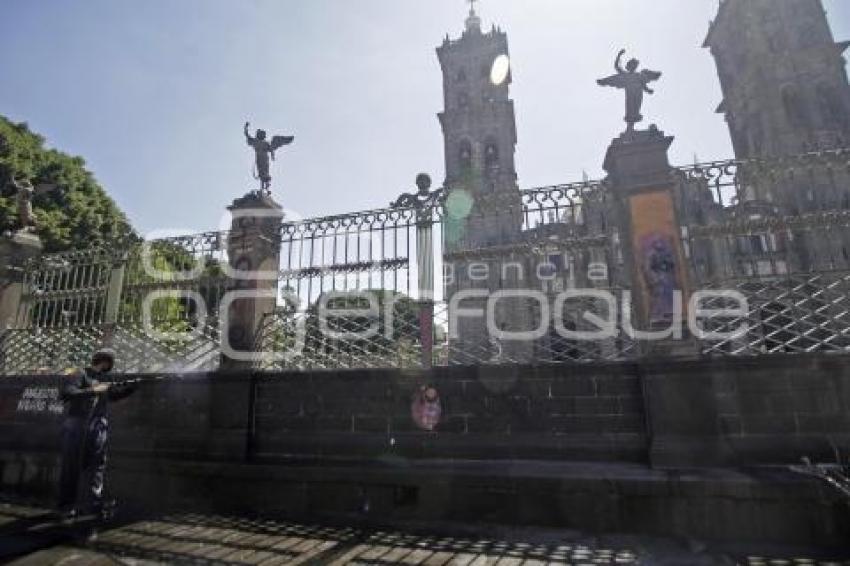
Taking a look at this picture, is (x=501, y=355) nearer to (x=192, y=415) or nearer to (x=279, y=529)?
(x=279, y=529)

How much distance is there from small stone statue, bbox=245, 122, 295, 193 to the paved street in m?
5.55

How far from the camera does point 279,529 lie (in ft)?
17.6

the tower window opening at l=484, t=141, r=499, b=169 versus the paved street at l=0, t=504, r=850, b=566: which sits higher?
the tower window opening at l=484, t=141, r=499, b=169

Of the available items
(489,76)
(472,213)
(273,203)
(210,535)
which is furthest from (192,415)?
(489,76)

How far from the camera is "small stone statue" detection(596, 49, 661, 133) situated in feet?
23.0

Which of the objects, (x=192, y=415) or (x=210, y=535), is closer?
(x=210, y=535)

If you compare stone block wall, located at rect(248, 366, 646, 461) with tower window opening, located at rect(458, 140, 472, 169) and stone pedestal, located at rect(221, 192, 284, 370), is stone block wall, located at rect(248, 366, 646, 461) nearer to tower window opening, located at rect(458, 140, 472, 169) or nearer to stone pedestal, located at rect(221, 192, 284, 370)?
stone pedestal, located at rect(221, 192, 284, 370)

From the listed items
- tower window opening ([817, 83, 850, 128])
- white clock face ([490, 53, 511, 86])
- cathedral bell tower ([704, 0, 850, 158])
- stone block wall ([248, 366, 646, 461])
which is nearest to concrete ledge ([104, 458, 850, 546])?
stone block wall ([248, 366, 646, 461])

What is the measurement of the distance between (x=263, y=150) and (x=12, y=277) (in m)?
5.87

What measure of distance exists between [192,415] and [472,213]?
5306 mm

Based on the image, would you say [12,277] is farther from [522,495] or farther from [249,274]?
[522,495]

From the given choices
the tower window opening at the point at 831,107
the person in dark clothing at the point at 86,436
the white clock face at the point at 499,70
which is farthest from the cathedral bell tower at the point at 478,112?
the person in dark clothing at the point at 86,436

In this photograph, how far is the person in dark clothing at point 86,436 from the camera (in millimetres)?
5711

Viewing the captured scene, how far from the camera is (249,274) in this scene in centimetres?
771
